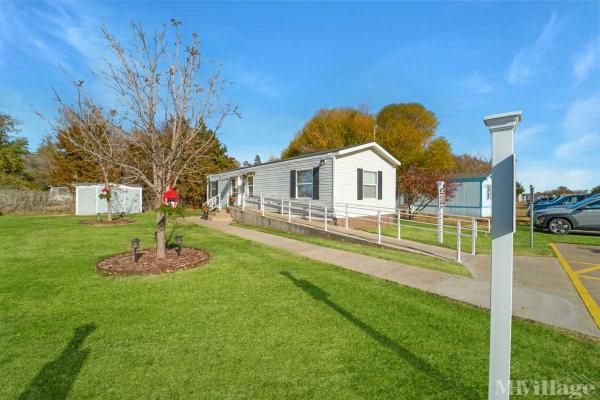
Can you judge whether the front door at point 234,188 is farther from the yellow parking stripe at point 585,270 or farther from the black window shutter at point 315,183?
the yellow parking stripe at point 585,270

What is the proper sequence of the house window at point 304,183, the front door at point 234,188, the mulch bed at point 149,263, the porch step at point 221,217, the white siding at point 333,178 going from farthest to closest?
the front door at point 234,188, the porch step at point 221,217, the house window at point 304,183, the white siding at point 333,178, the mulch bed at point 149,263

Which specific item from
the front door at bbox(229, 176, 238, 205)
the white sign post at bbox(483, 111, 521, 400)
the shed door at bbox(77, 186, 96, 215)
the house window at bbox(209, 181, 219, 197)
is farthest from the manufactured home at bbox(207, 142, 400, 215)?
the shed door at bbox(77, 186, 96, 215)

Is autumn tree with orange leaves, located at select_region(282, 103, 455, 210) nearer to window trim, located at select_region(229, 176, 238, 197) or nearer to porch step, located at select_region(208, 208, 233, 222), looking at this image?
window trim, located at select_region(229, 176, 238, 197)

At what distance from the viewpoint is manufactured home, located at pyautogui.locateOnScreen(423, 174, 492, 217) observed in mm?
20484

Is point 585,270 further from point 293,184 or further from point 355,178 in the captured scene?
point 293,184

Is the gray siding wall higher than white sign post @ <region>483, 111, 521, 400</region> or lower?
higher

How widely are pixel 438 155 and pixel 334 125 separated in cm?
1055

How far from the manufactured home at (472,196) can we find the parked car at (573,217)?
7244 mm

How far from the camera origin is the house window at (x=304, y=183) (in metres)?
13.5

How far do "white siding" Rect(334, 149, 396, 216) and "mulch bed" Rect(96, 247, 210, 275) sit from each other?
6201 mm

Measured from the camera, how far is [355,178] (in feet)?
43.3

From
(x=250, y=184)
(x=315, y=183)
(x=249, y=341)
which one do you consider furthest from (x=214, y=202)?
(x=249, y=341)

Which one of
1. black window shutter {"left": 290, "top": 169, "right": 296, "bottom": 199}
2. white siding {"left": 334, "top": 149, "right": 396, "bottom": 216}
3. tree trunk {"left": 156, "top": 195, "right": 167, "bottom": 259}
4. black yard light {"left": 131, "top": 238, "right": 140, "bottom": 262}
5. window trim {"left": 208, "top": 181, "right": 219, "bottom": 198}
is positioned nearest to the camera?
black yard light {"left": 131, "top": 238, "right": 140, "bottom": 262}

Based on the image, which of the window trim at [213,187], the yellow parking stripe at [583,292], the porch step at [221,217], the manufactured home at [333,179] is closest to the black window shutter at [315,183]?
the manufactured home at [333,179]
